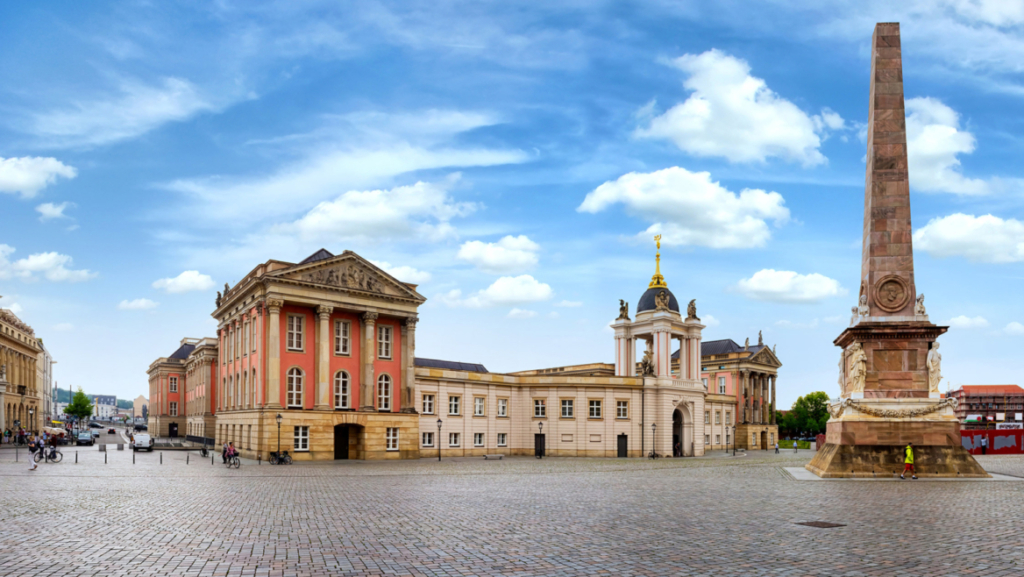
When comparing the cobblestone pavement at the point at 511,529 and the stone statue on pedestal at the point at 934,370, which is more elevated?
the stone statue on pedestal at the point at 934,370

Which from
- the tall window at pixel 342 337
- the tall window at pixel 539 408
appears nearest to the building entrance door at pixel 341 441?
the tall window at pixel 342 337

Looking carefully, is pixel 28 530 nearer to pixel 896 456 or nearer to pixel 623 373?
pixel 896 456

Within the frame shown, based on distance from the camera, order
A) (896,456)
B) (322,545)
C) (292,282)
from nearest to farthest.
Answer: (322,545) → (896,456) → (292,282)

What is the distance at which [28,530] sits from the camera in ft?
53.6

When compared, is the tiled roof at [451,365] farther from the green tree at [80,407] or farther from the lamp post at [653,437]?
the green tree at [80,407]

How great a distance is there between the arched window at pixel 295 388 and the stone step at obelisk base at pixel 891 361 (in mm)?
35273

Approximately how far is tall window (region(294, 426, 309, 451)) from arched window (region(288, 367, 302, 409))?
1.84 m

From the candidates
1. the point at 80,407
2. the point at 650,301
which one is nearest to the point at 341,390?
the point at 650,301

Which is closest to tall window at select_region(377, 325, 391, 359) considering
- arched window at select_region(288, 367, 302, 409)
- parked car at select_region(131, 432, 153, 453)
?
arched window at select_region(288, 367, 302, 409)

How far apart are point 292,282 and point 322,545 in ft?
134

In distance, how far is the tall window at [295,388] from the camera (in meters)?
54.6

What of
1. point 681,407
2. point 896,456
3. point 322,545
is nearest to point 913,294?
point 896,456

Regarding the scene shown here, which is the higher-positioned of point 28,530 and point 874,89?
point 874,89

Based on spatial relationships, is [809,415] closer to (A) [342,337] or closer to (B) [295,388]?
(A) [342,337]
